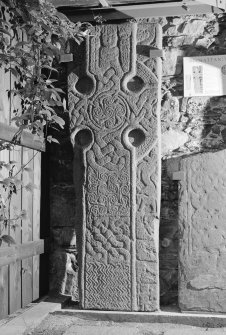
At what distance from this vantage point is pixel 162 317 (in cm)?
415

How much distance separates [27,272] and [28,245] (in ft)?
0.63

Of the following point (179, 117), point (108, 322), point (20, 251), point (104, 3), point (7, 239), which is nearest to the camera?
point (7, 239)

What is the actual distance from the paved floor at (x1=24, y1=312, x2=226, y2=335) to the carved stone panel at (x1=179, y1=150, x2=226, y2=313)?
0.89 ft

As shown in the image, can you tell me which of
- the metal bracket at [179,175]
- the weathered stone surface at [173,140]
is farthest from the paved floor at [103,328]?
the weathered stone surface at [173,140]

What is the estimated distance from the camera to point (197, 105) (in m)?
4.68

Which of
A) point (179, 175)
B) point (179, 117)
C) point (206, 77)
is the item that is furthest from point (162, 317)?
point (206, 77)

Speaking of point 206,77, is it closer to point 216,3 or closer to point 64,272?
point 216,3

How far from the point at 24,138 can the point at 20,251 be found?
722 mm

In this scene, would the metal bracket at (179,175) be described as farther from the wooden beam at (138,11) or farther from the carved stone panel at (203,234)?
the wooden beam at (138,11)

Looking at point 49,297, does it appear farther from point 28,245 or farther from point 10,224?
point 10,224

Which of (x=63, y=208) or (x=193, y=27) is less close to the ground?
(x=193, y=27)

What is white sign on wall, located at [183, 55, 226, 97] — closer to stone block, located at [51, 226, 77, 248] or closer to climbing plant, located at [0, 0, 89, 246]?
climbing plant, located at [0, 0, 89, 246]

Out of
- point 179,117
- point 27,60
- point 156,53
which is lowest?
point 179,117

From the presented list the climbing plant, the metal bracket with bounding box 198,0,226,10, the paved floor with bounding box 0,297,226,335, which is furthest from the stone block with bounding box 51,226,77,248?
the metal bracket with bounding box 198,0,226,10
